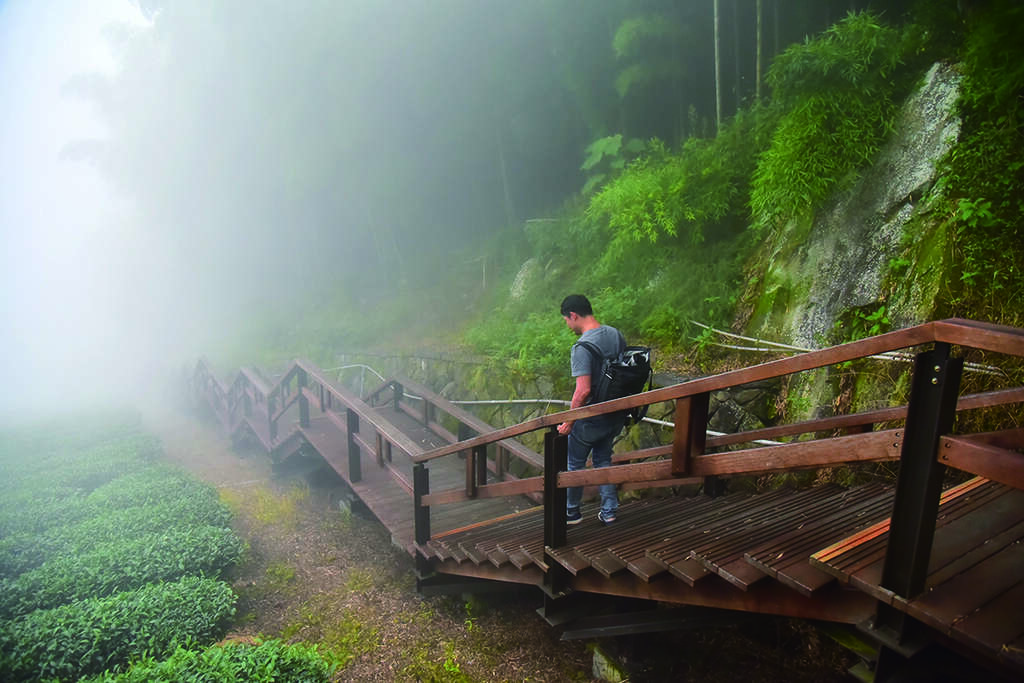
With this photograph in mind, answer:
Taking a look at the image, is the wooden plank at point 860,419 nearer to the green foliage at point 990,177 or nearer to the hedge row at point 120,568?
the green foliage at point 990,177

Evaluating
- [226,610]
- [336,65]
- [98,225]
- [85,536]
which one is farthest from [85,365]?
[226,610]

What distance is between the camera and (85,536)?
6359 mm

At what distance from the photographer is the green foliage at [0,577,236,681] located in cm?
402

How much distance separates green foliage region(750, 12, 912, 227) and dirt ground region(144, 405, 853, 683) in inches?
146

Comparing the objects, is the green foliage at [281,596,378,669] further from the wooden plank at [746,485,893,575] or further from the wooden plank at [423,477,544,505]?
the wooden plank at [746,485,893,575]

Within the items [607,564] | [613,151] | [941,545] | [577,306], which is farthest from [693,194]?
[941,545]

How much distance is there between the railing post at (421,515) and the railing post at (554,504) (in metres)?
1.80

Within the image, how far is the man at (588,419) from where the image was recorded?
3.43 m

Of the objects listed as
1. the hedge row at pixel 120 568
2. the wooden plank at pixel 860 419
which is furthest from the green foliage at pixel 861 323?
the hedge row at pixel 120 568

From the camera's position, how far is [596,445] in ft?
11.9

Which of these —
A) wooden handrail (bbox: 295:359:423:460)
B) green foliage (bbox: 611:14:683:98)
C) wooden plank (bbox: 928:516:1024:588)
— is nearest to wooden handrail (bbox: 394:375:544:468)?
wooden handrail (bbox: 295:359:423:460)

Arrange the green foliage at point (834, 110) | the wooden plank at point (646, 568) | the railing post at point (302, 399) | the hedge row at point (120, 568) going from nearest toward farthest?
the wooden plank at point (646, 568) → the green foliage at point (834, 110) → the hedge row at point (120, 568) → the railing post at point (302, 399)

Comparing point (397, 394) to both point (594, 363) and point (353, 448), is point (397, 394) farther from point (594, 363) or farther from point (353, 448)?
point (594, 363)

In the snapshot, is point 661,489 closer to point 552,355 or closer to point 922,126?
point 552,355
